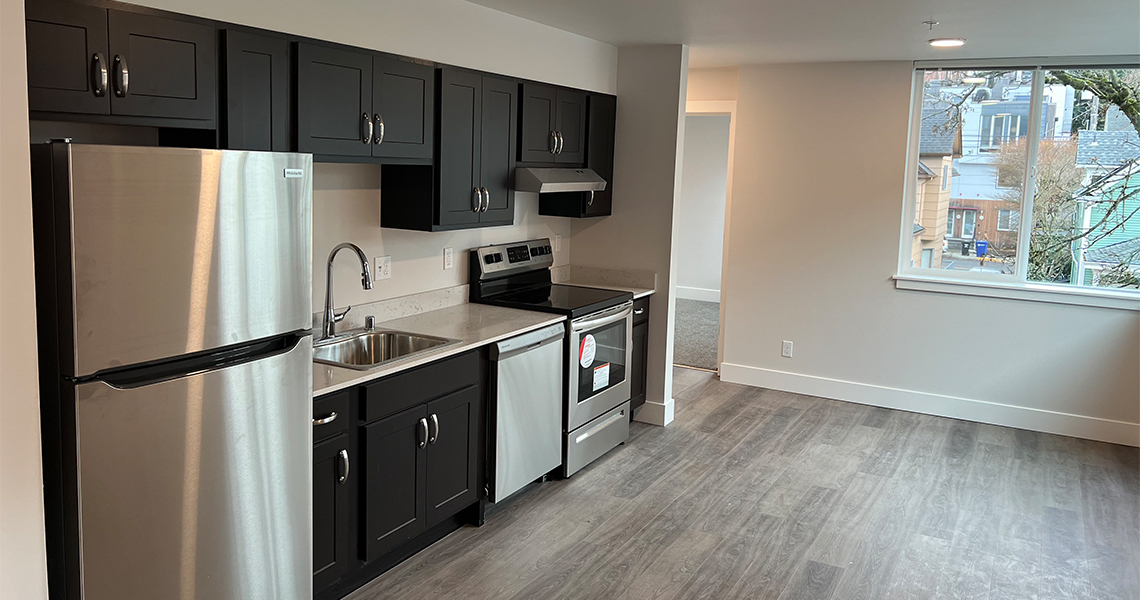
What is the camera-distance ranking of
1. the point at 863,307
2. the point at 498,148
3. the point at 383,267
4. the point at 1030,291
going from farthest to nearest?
the point at 863,307
the point at 1030,291
the point at 498,148
the point at 383,267

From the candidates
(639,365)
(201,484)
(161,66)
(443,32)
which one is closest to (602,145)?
(639,365)

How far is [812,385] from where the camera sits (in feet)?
20.2

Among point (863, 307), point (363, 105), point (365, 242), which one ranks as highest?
point (363, 105)

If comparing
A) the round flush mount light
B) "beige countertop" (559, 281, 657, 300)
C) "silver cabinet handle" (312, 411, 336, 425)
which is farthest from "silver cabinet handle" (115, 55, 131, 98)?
the round flush mount light

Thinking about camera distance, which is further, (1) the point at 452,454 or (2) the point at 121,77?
(1) the point at 452,454

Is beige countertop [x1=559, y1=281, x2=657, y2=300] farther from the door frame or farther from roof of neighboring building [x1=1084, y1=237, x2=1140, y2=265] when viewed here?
roof of neighboring building [x1=1084, y1=237, x2=1140, y2=265]

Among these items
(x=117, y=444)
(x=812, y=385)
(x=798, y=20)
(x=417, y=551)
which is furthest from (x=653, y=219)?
(x=117, y=444)

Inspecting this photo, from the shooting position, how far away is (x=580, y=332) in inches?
170

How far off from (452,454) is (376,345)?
0.59 meters

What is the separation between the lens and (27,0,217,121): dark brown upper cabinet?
2.15m

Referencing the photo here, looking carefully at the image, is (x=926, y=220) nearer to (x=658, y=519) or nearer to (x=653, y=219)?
(x=653, y=219)

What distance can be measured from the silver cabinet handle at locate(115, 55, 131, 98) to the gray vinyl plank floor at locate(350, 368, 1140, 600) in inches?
74.9

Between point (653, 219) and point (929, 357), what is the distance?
7.24 ft

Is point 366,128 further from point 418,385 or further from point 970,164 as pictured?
point 970,164
